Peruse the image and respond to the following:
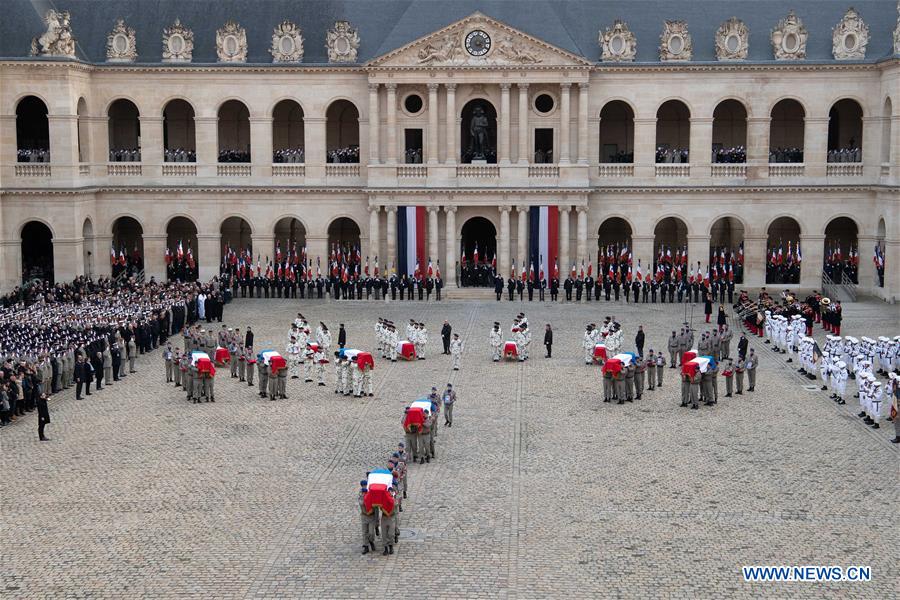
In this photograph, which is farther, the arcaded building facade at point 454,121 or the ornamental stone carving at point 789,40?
the ornamental stone carving at point 789,40

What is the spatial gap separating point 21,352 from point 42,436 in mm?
7273

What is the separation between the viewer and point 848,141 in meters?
68.8

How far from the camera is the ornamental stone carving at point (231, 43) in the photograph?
66.0 m

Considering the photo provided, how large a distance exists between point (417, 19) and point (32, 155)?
20.5 meters

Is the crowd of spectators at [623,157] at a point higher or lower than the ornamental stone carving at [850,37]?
lower

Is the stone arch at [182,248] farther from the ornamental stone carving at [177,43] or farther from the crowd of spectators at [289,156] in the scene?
the ornamental stone carving at [177,43]

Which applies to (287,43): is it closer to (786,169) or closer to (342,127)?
(342,127)

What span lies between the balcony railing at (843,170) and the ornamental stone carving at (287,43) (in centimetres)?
2756

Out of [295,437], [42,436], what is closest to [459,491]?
[295,437]

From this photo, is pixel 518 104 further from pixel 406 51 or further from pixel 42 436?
pixel 42 436

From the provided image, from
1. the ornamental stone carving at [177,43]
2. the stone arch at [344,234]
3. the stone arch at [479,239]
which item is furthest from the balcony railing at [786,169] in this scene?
the ornamental stone carving at [177,43]

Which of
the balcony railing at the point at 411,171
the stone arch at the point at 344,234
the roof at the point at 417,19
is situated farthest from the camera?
the stone arch at the point at 344,234

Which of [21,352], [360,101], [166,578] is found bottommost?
[166,578]

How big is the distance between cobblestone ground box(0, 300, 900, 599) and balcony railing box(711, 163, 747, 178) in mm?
23934
